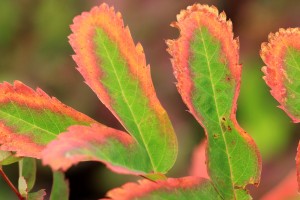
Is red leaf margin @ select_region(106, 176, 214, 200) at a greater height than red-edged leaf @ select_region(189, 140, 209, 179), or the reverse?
red leaf margin @ select_region(106, 176, 214, 200)

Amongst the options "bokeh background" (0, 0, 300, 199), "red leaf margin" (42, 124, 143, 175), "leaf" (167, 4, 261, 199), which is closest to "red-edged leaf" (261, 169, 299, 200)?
"leaf" (167, 4, 261, 199)

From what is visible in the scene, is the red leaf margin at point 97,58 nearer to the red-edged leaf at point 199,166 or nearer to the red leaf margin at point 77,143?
the red leaf margin at point 77,143

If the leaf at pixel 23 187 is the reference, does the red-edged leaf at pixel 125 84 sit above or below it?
above

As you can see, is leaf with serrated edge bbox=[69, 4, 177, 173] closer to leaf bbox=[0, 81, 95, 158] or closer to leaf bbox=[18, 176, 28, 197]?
leaf bbox=[0, 81, 95, 158]

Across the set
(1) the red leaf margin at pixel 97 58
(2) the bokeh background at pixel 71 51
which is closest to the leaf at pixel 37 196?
(1) the red leaf margin at pixel 97 58

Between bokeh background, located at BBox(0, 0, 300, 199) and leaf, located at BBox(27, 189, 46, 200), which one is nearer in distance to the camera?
leaf, located at BBox(27, 189, 46, 200)

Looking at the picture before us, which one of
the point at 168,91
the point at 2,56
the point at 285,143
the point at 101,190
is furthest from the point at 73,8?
the point at 285,143

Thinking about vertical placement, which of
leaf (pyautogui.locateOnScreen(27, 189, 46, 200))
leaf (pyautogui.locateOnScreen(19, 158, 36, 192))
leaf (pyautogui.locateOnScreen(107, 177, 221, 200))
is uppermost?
leaf (pyautogui.locateOnScreen(107, 177, 221, 200))
